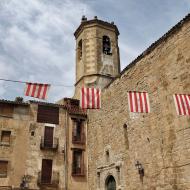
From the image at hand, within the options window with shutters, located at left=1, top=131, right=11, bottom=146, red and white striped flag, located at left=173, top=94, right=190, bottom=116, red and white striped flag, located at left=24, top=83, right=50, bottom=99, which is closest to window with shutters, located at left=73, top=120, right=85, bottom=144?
window with shutters, located at left=1, top=131, right=11, bottom=146

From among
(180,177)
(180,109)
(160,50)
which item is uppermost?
(160,50)

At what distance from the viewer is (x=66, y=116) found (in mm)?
21344

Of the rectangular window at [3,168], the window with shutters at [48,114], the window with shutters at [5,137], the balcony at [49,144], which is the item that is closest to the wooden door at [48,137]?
the balcony at [49,144]

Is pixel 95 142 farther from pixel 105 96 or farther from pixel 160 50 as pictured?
pixel 160 50

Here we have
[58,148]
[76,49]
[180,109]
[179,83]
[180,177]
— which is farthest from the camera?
[76,49]

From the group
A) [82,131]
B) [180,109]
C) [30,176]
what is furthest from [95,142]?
[180,109]

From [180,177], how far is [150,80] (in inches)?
199

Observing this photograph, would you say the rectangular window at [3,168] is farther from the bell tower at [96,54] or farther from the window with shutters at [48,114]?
the bell tower at [96,54]

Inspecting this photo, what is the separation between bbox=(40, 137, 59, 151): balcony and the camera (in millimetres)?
19747

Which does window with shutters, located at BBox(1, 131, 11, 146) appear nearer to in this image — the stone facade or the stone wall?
the stone facade

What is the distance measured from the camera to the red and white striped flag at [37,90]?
41.0 feet

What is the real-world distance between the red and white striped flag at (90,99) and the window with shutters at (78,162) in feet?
26.3

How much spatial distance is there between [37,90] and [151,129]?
225 inches

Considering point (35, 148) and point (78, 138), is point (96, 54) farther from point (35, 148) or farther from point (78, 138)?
point (35, 148)
